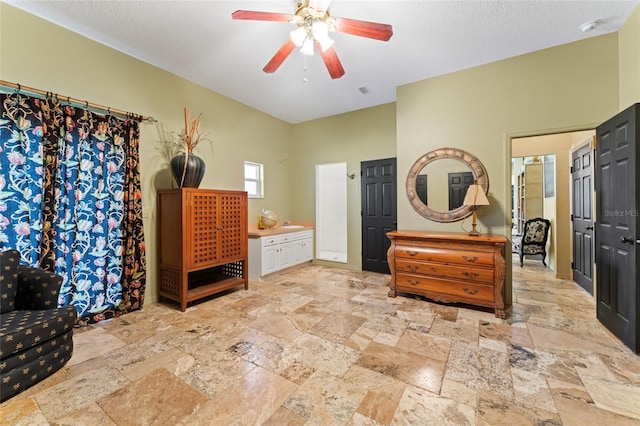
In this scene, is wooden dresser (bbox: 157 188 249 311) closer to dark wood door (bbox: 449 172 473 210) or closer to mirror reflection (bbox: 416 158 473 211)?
mirror reflection (bbox: 416 158 473 211)

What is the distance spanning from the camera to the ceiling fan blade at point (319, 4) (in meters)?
1.95

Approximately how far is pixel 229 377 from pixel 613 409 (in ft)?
8.22

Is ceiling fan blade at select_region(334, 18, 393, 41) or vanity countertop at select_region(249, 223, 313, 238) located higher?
ceiling fan blade at select_region(334, 18, 393, 41)

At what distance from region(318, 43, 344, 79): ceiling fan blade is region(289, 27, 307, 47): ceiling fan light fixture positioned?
0.18 meters

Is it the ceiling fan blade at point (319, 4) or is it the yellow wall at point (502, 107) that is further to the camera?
the yellow wall at point (502, 107)

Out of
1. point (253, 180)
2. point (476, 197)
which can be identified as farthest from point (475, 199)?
point (253, 180)

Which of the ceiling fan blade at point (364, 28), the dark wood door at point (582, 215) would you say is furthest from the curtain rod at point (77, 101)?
the dark wood door at point (582, 215)

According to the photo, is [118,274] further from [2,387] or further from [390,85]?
[390,85]

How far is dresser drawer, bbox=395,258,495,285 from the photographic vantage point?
9.91 ft

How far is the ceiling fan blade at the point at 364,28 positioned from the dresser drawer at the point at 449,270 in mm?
2583

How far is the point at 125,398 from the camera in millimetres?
1715

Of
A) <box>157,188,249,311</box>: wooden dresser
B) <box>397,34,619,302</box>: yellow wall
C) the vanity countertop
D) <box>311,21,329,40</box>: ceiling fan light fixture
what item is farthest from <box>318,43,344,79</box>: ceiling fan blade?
the vanity countertop

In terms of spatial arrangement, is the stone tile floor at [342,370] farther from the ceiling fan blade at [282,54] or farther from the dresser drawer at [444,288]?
the ceiling fan blade at [282,54]

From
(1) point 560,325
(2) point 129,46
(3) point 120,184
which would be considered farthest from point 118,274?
(1) point 560,325
